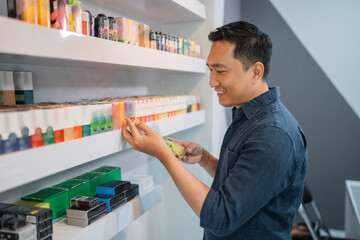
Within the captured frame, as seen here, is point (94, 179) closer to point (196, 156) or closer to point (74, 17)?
point (196, 156)

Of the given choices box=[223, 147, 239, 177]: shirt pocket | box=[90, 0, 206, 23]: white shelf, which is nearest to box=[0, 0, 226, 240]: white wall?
box=[90, 0, 206, 23]: white shelf

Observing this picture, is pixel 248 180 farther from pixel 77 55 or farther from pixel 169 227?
pixel 169 227

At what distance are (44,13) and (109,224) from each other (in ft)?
3.05

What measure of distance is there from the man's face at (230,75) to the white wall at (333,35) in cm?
270

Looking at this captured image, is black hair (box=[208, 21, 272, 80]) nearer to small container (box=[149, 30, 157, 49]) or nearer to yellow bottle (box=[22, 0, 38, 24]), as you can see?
small container (box=[149, 30, 157, 49])

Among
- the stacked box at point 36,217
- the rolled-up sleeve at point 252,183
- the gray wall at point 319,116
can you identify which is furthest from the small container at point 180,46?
the gray wall at point 319,116

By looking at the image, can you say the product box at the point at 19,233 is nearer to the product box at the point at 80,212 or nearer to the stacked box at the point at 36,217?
the stacked box at the point at 36,217

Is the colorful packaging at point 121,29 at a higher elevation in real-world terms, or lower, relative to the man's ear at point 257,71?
higher

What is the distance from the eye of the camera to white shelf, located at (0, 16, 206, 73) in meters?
0.88

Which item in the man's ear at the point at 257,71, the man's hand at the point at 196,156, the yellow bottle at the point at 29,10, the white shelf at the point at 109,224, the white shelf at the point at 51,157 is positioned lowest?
the white shelf at the point at 109,224

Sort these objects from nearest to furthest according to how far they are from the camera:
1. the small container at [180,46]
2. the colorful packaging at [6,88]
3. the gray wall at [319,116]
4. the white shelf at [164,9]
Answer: the colorful packaging at [6,88], the white shelf at [164,9], the small container at [180,46], the gray wall at [319,116]

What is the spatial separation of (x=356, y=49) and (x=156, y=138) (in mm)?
3146

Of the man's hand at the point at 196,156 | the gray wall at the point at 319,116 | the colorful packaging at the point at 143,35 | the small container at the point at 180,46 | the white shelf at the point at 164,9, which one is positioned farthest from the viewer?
the gray wall at the point at 319,116

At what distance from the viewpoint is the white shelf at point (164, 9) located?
190cm
